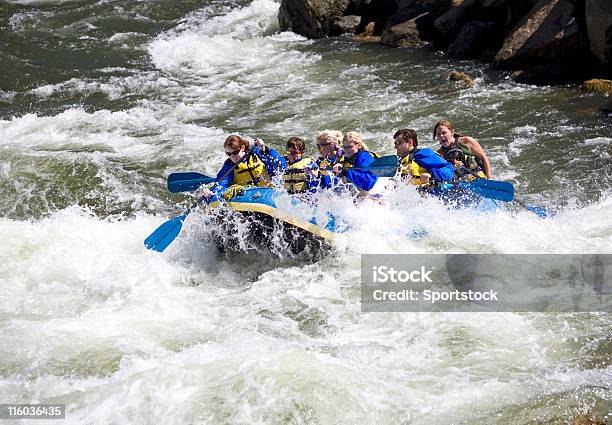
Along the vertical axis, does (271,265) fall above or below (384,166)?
below

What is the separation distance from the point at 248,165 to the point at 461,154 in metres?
2.10

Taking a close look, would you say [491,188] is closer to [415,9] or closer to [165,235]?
[165,235]

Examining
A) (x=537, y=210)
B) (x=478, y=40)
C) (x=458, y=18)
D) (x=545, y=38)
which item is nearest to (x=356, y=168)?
(x=537, y=210)

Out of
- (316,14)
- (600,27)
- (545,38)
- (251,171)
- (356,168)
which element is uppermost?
(316,14)

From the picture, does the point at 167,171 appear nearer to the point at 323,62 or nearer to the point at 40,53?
the point at 323,62

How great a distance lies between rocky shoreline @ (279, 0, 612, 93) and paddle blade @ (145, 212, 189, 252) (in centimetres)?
663

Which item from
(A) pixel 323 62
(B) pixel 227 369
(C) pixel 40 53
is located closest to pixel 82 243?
(B) pixel 227 369

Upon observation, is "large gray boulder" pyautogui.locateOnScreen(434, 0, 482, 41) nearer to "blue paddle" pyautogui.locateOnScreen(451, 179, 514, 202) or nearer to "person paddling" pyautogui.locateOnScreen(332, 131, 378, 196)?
"blue paddle" pyautogui.locateOnScreen(451, 179, 514, 202)

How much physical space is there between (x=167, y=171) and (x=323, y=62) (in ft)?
16.4

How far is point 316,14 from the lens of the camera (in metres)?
15.2

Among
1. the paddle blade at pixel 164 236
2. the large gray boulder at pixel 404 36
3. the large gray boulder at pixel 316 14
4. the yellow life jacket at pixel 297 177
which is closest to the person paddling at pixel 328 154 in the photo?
the yellow life jacket at pixel 297 177

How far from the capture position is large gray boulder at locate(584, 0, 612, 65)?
35.8ft

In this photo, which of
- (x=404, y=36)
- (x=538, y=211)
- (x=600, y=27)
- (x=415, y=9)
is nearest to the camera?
(x=538, y=211)

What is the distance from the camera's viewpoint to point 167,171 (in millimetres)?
9773
